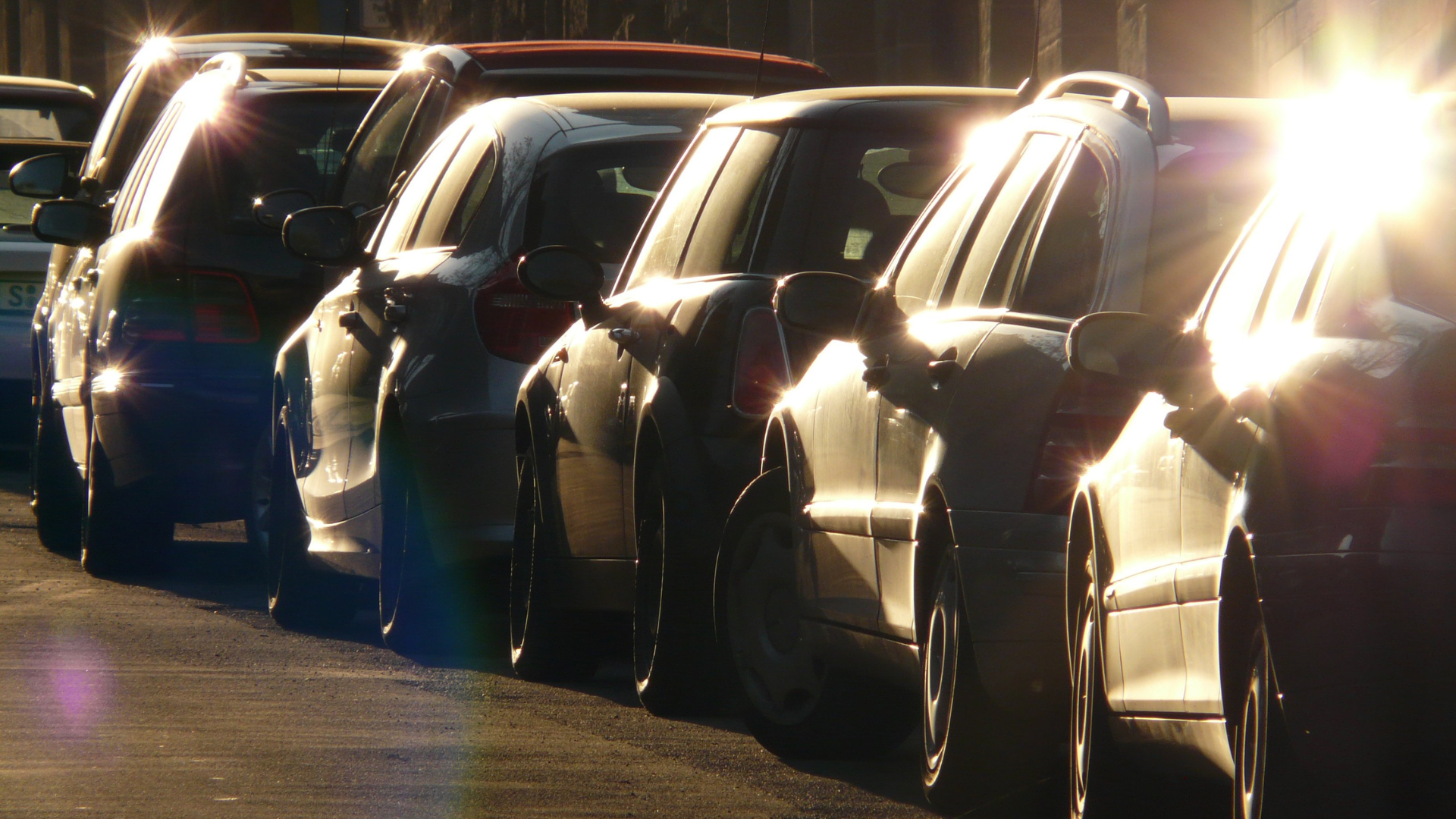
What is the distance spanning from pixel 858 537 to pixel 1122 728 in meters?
1.51

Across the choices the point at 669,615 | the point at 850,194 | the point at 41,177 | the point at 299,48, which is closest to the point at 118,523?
the point at 299,48

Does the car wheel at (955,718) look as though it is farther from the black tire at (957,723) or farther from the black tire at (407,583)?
the black tire at (407,583)

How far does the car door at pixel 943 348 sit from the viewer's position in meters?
6.22

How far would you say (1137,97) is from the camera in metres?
6.17

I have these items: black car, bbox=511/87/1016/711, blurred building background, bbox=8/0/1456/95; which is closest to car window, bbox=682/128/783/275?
black car, bbox=511/87/1016/711

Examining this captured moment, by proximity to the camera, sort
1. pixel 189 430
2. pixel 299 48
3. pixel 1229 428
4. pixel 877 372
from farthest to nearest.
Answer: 1. pixel 299 48
2. pixel 189 430
3. pixel 877 372
4. pixel 1229 428

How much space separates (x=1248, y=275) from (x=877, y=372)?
5.58 ft

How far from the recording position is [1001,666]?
5.89 m

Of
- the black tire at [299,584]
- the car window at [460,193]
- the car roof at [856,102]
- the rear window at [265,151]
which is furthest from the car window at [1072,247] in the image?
the rear window at [265,151]

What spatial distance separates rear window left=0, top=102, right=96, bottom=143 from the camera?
1903 centimetres

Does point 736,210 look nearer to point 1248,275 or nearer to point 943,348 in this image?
point 943,348

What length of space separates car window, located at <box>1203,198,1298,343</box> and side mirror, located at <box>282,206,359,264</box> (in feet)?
18.0

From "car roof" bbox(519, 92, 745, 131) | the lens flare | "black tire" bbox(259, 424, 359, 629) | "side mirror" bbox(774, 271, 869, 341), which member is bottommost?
"black tire" bbox(259, 424, 359, 629)

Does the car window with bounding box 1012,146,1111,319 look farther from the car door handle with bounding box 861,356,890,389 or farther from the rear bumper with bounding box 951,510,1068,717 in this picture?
the car door handle with bounding box 861,356,890,389
